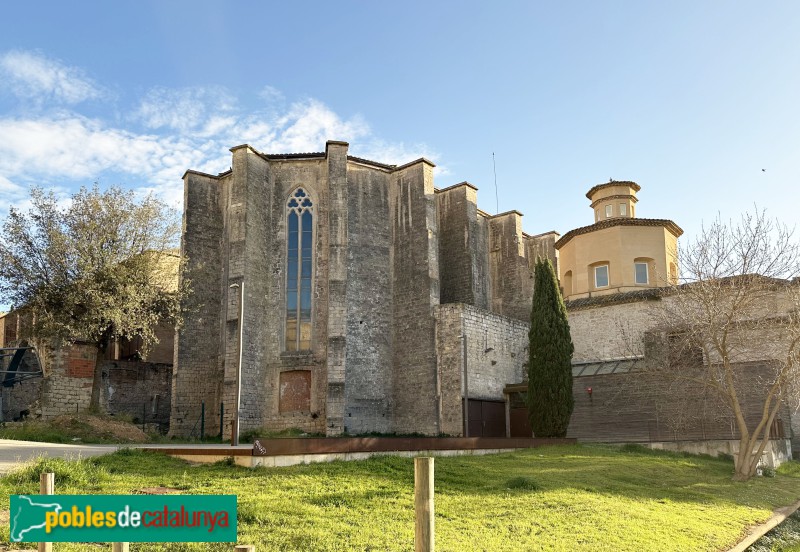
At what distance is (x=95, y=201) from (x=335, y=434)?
12.2m

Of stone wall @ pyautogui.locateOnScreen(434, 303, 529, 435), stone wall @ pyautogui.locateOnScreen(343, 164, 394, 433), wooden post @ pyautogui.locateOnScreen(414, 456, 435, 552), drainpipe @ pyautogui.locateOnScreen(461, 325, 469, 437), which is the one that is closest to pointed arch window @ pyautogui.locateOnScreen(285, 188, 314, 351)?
stone wall @ pyautogui.locateOnScreen(343, 164, 394, 433)

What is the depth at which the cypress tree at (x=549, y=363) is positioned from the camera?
82.2ft

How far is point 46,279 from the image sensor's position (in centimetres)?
2380

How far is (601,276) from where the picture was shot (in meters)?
34.2

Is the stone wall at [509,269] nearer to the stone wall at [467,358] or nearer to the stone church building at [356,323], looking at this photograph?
the stone church building at [356,323]

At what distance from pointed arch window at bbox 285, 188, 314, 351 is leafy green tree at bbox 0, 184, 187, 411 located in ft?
18.2

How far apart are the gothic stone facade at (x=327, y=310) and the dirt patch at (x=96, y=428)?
379 cm

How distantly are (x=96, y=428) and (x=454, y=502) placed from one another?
52.9 ft

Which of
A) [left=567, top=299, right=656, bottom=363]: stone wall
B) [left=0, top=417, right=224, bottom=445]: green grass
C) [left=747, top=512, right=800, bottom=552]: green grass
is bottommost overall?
[left=747, top=512, right=800, bottom=552]: green grass

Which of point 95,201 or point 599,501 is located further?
point 95,201

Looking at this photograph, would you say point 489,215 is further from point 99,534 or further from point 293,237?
point 99,534

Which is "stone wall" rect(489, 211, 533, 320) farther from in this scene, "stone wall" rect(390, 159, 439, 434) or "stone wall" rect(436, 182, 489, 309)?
"stone wall" rect(390, 159, 439, 434)

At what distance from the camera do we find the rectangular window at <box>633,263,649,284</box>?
109ft

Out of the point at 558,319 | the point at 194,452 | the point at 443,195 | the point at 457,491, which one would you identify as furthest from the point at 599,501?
the point at 443,195
